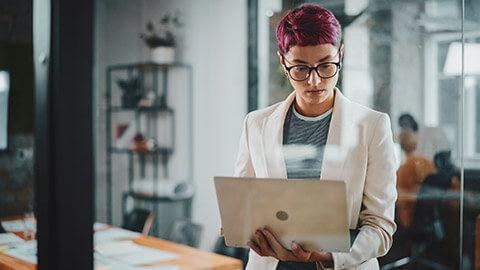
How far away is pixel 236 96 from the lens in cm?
153

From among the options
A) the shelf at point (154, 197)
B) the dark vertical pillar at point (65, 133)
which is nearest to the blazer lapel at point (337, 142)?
the dark vertical pillar at point (65, 133)

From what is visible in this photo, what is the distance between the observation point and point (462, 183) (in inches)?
49.0


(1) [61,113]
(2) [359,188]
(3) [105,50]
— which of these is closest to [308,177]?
(2) [359,188]

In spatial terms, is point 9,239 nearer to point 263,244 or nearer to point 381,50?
point 263,244

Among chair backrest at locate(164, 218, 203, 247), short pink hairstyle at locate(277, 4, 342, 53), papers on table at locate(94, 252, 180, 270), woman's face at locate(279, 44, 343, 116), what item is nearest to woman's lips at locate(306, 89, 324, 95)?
woman's face at locate(279, 44, 343, 116)

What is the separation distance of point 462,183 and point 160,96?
1555 millimetres

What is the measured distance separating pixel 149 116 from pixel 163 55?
0.33m

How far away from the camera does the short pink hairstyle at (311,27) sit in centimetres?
116

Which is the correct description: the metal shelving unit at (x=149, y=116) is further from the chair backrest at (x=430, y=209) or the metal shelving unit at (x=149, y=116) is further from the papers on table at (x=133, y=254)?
the chair backrest at (x=430, y=209)

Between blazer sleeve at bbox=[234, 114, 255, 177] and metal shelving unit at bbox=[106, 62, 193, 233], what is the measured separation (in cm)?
65

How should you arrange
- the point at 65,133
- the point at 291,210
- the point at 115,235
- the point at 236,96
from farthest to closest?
the point at 115,235
the point at 236,96
the point at 65,133
the point at 291,210

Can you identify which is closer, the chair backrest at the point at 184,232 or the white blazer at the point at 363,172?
the white blazer at the point at 363,172

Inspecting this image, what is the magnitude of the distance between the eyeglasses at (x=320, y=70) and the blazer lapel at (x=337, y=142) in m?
0.05

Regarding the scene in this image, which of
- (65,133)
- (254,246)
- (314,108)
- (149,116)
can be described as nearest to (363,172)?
(314,108)
